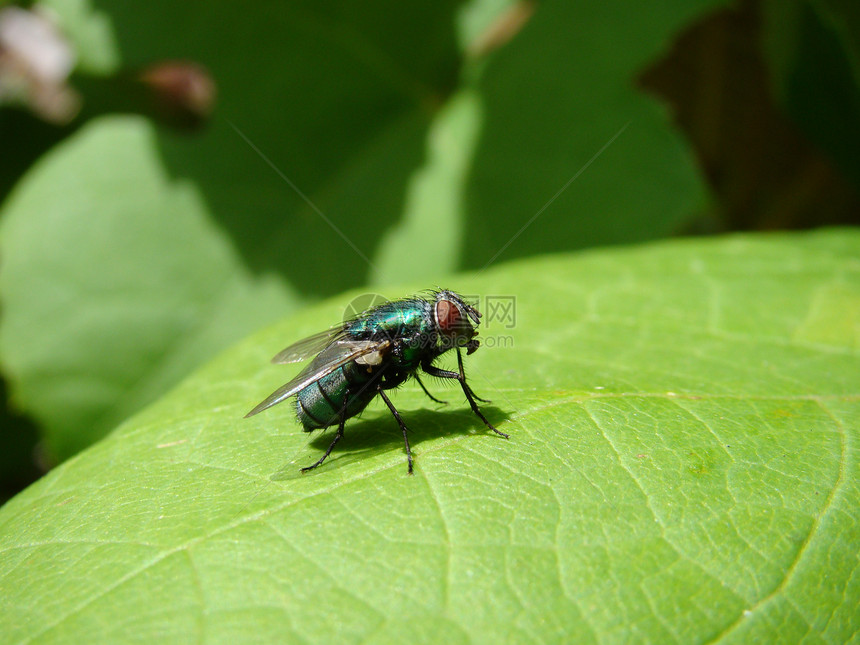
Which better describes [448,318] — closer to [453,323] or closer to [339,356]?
[453,323]

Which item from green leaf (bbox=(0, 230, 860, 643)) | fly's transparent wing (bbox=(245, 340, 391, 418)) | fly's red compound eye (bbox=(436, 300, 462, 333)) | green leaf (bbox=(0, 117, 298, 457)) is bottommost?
green leaf (bbox=(0, 230, 860, 643))

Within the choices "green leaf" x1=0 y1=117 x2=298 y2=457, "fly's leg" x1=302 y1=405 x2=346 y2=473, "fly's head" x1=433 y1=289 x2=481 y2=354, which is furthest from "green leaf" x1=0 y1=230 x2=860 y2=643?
"green leaf" x1=0 y1=117 x2=298 y2=457

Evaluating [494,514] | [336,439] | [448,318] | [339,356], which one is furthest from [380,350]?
[494,514]

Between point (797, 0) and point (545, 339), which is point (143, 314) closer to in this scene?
point (545, 339)

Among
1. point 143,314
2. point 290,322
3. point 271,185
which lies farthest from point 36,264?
point 290,322

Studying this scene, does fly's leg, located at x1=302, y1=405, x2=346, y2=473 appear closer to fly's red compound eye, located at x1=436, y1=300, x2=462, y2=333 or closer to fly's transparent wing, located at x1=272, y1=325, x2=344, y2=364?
fly's transparent wing, located at x1=272, y1=325, x2=344, y2=364

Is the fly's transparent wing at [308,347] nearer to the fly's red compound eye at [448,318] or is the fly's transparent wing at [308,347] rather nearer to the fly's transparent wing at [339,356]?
the fly's transparent wing at [339,356]
